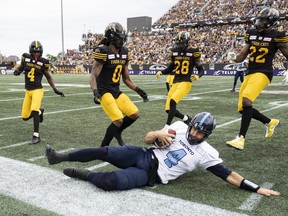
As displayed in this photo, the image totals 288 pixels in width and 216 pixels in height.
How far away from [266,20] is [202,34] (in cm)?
3870

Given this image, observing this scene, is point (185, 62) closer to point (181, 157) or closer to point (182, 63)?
point (182, 63)

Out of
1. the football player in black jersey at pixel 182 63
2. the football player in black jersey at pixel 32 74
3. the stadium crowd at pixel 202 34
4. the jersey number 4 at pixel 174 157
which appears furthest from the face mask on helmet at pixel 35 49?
the stadium crowd at pixel 202 34

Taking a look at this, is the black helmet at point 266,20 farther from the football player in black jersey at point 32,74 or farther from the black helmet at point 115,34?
the football player in black jersey at point 32,74

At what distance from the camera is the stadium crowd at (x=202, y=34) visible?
38.1 m

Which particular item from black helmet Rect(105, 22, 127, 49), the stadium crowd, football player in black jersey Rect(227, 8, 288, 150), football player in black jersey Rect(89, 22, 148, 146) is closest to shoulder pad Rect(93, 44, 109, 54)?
football player in black jersey Rect(89, 22, 148, 146)

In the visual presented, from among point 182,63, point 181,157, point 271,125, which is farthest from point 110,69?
point 271,125

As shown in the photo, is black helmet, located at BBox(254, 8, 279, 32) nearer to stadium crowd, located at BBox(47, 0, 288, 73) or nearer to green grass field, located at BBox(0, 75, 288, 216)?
green grass field, located at BBox(0, 75, 288, 216)

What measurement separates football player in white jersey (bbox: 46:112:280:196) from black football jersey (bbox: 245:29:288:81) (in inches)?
85.9

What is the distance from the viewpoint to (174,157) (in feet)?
11.0

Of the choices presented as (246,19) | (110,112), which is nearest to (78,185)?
(110,112)

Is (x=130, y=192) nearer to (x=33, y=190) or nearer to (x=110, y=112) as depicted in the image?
(x=33, y=190)

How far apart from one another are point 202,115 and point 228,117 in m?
4.69

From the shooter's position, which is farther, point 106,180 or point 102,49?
point 102,49

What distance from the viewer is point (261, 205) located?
2912 mm
